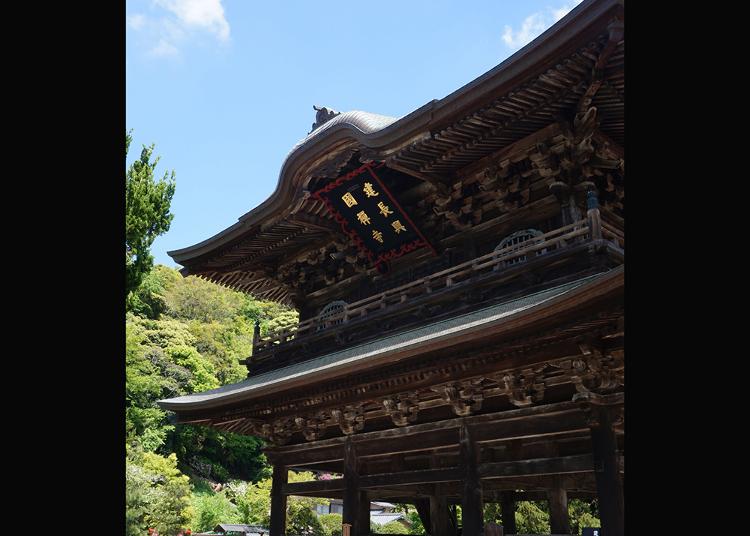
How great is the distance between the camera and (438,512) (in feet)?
38.1

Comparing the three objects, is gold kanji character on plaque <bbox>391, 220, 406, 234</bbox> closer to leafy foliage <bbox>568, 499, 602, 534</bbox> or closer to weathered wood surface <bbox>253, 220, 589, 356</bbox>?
weathered wood surface <bbox>253, 220, 589, 356</bbox>

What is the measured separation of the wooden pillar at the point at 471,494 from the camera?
8445 mm

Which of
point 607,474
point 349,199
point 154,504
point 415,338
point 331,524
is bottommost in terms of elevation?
point 331,524

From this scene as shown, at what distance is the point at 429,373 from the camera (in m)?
8.88

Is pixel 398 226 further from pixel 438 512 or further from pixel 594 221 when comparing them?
pixel 438 512

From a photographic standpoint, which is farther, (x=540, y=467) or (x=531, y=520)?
(x=531, y=520)

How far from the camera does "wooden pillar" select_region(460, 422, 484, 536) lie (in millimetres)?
8445

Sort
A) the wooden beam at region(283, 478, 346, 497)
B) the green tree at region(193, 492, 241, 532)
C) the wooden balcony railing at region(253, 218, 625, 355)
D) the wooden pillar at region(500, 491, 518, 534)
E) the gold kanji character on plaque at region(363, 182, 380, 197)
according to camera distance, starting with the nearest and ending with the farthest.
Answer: the wooden balcony railing at region(253, 218, 625, 355) < the wooden beam at region(283, 478, 346, 497) < the gold kanji character on plaque at region(363, 182, 380, 197) < the wooden pillar at region(500, 491, 518, 534) < the green tree at region(193, 492, 241, 532)

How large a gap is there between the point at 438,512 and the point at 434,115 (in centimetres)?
729

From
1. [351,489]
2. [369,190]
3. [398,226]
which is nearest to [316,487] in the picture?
[351,489]

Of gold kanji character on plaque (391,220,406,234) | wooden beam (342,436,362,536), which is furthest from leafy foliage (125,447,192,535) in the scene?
gold kanji character on plaque (391,220,406,234)

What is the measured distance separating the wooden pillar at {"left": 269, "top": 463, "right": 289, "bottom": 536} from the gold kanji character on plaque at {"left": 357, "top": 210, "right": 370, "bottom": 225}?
508 centimetres
